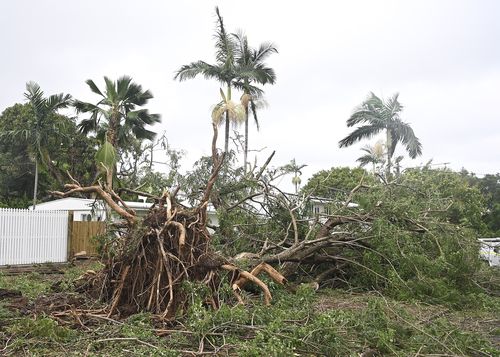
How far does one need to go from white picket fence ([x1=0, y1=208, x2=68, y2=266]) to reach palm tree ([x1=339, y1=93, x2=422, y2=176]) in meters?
12.9

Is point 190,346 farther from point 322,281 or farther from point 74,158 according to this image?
point 74,158

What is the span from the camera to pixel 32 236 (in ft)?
50.1

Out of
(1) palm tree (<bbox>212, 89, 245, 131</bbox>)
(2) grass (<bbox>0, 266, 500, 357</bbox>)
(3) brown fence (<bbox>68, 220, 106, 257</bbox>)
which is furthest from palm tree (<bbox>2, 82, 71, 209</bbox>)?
(2) grass (<bbox>0, 266, 500, 357</bbox>)

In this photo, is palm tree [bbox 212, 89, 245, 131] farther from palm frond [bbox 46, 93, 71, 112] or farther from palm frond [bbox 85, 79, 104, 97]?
palm frond [bbox 46, 93, 71, 112]

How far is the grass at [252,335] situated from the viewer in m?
4.87

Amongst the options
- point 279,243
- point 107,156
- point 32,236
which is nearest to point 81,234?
point 32,236

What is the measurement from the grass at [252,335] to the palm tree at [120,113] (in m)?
11.1

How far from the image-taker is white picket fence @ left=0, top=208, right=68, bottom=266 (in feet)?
48.0

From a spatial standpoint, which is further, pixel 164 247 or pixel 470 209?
pixel 470 209

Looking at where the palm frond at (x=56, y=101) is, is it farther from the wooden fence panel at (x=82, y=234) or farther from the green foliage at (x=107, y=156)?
the green foliage at (x=107, y=156)

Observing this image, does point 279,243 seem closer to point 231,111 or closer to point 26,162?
point 231,111

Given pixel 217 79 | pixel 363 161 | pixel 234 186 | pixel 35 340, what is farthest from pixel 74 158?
pixel 35 340

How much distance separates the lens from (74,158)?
28.8 metres

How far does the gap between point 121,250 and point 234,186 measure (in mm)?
3761
